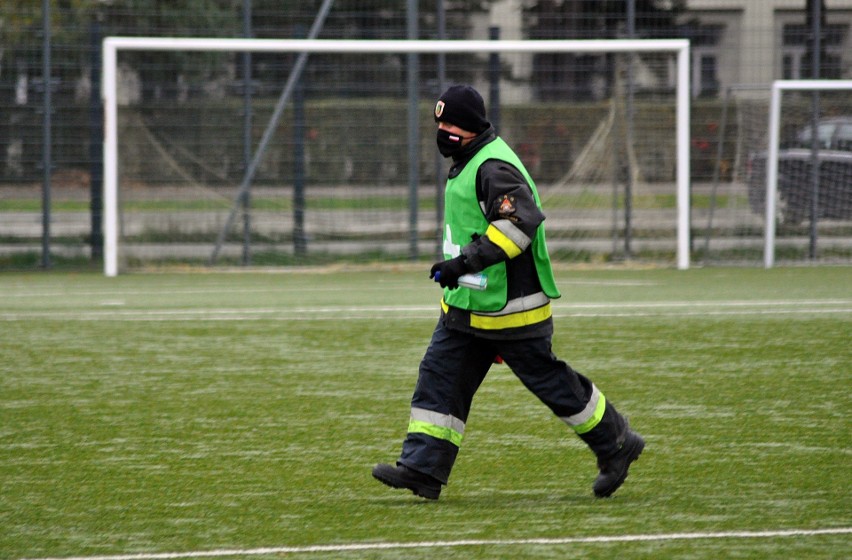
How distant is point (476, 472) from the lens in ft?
17.7

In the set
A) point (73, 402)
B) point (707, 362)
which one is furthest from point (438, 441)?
point (707, 362)

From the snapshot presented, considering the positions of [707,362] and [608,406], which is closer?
[608,406]

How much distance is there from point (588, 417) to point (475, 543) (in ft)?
2.79

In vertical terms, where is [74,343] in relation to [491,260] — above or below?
below

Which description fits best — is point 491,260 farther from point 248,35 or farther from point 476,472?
point 248,35

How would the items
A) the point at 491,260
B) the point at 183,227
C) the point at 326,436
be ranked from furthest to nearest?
the point at 183,227 → the point at 326,436 → the point at 491,260

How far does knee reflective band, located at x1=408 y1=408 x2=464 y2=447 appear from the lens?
495 centimetres

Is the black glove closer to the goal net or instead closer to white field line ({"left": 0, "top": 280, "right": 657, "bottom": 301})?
white field line ({"left": 0, "top": 280, "right": 657, "bottom": 301})

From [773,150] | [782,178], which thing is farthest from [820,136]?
[773,150]

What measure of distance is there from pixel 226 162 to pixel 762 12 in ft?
23.4

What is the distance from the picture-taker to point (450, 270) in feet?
15.5

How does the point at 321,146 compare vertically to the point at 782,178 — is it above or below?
above

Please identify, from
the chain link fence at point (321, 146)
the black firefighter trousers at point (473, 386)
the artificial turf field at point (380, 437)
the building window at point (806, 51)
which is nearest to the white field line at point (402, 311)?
the artificial turf field at point (380, 437)

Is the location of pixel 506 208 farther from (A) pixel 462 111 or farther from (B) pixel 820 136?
(B) pixel 820 136
